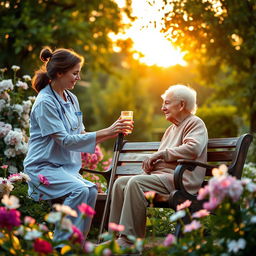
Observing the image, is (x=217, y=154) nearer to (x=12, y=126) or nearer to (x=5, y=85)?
(x=5, y=85)

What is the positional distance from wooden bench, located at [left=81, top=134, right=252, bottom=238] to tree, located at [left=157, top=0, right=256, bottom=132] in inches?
56.9

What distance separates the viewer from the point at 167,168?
15.6ft

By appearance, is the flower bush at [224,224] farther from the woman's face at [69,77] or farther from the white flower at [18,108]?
the white flower at [18,108]

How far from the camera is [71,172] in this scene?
4.66 meters

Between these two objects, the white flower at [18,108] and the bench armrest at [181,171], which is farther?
the white flower at [18,108]

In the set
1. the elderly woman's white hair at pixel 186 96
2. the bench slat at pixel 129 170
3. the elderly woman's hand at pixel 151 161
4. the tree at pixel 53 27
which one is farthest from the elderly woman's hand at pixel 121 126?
the tree at pixel 53 27

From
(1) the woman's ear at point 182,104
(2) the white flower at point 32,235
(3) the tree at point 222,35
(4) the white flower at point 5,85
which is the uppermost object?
(3) the tree at point 222,35

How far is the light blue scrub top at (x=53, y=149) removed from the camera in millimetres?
4488

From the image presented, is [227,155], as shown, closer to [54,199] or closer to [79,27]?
[54,199]

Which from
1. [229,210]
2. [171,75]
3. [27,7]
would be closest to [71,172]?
[229,210]

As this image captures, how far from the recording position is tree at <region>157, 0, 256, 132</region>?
6.55m

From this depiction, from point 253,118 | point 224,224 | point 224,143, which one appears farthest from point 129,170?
point 253,118

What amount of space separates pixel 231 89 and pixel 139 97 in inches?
632

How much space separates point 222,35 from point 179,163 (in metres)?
4.33
